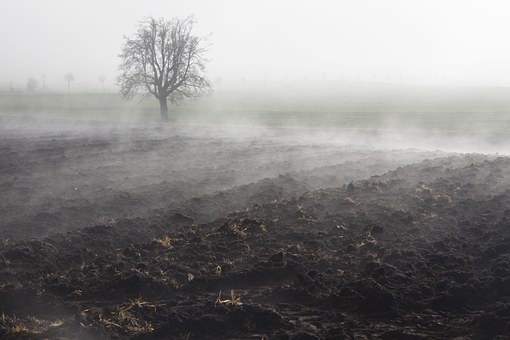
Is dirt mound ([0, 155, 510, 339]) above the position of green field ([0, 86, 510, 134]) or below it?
below

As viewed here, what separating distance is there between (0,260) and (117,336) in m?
3.04

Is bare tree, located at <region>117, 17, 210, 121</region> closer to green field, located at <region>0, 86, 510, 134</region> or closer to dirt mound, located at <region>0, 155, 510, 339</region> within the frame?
green field, located at <region>0, 86, 510, 134</region>

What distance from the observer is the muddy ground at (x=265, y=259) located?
4.96m

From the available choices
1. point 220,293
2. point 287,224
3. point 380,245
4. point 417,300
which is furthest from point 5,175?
point 417,300

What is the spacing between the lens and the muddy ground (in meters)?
4.96

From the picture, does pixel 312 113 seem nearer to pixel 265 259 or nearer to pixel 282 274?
pixel 265 259

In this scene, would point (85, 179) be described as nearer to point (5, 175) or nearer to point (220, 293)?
point (5, 175)

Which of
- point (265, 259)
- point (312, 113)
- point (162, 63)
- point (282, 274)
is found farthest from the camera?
point (312, 113)

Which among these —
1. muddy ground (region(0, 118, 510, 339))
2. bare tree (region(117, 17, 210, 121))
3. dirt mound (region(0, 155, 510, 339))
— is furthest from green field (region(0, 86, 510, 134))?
dirt mound (region(0, 155, 510, 339))

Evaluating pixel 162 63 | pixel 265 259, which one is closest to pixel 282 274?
pixel 265 259

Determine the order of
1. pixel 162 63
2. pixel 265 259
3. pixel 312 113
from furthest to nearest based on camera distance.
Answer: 1. pixel 312 113
2. pixel 162 63
3. pixel 265 259

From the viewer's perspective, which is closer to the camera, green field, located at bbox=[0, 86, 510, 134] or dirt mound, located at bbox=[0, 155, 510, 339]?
dirt mound, located at bbox=[0, 155, 510, 339]

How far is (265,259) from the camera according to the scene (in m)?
6.63

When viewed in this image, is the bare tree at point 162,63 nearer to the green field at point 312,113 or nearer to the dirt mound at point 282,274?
the green field at point 312,113
